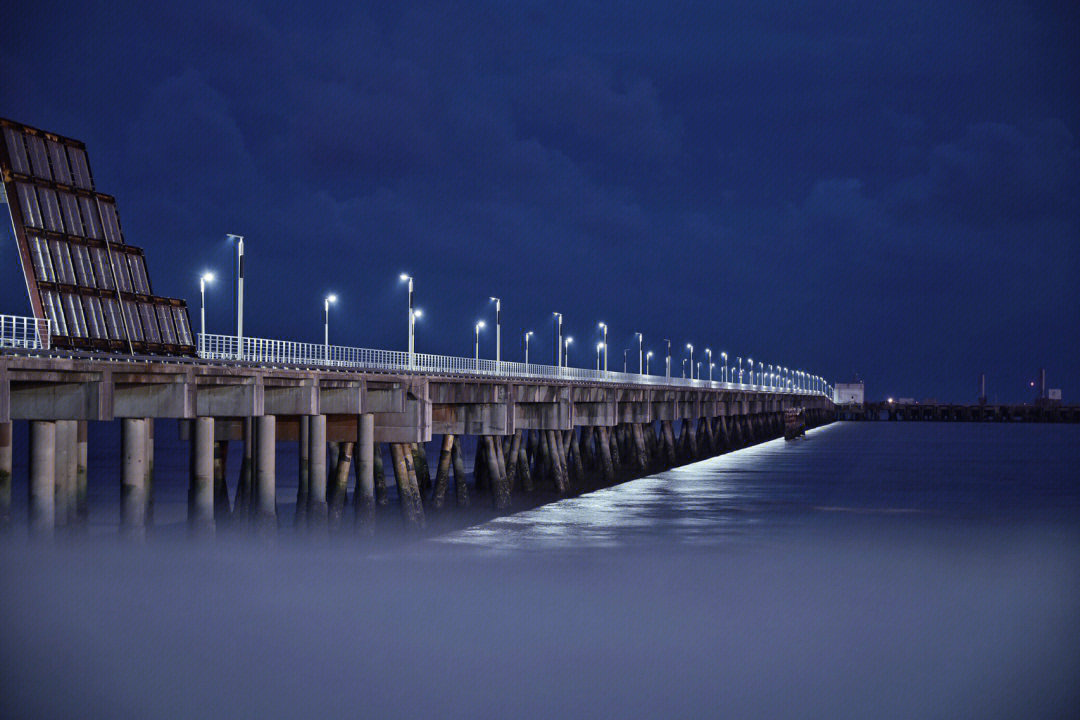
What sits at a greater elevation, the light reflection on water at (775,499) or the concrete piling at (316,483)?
the concrete piling at (316,483)

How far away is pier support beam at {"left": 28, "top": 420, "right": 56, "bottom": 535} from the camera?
27.7 metres

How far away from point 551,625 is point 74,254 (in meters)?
19.8

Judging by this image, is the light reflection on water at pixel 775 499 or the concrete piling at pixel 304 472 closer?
the concrete piling at pixel 304 472

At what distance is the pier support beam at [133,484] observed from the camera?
1193 inches

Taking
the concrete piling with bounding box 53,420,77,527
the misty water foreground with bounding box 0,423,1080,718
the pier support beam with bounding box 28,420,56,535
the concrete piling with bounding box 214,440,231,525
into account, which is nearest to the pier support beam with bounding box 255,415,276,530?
the misty water foreground with bounding box 0,423,1080,718

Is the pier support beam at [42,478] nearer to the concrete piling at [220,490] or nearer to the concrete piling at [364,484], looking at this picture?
the concrete piling at [364,484]

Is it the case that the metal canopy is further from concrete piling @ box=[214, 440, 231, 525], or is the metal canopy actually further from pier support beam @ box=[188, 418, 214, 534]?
pier support beam @ box=[188, 418, 214, 534]

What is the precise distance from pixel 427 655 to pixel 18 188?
1959cm

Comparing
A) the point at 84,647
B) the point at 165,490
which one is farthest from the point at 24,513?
the point at 84,647

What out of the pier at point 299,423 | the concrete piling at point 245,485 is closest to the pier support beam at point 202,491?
the pier at point 299,423

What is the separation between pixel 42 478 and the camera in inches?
1110

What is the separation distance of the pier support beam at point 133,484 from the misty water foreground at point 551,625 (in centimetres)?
72

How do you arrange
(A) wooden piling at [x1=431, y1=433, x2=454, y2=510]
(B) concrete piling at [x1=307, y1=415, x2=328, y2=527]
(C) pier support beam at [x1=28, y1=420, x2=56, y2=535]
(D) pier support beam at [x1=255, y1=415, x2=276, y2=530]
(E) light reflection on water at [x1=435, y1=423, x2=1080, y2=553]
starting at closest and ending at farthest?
(C) pier support beam at [x1=28, y1=420, x2=56, y2=535] → (D) pier support beam at [x1=255, y1=415, x2=276, y2=530] → (B) concrete piling at [x1=307, y1=415, x2=328, y2=527] → (E) light reflection on water at [x1=435, y1=423, x2=1080, y2=553] → (A) wooden piling at [x1=431, y1=433, x2=454, y2=510]

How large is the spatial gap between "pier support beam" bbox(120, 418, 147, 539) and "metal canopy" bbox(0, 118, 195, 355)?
663cm
